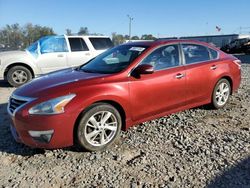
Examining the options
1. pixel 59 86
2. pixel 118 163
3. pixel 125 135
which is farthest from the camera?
pixel 125 135

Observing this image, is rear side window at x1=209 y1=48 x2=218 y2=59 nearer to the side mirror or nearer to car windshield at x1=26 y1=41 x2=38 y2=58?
the side mirror

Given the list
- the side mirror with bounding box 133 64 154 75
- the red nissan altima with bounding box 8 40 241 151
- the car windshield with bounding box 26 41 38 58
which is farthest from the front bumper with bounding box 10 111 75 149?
the car windshield with bounding box 26 41 38 58

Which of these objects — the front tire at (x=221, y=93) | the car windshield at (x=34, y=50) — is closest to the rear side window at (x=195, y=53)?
the front tire at (x=221, y=93)

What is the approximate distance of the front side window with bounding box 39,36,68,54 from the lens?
10.1 metres

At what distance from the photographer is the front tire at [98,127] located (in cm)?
412

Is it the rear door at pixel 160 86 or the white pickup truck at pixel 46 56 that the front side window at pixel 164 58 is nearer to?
the rear door at pixel 160 86

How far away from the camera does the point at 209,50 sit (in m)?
6.02

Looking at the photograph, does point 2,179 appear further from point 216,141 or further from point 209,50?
point 209,50

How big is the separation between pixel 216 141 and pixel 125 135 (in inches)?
56.0

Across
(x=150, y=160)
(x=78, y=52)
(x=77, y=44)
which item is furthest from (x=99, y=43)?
(x=150, y=160)

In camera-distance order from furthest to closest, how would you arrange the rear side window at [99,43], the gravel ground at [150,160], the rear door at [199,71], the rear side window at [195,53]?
the rear side window at [99,43] < the rear side window at [195,53] < the rear door at [199,71] < the gravel ground at [150,160]

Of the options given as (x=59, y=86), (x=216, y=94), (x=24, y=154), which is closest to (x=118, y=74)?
(x=59, y=86)

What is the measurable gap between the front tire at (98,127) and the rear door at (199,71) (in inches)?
65.0

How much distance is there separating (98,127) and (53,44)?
662 cm
